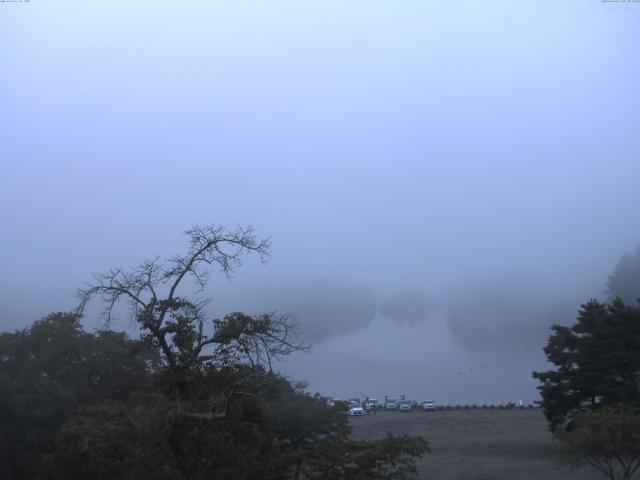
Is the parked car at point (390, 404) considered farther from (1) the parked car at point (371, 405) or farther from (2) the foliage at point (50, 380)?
(2) the foliage at point (50, 380)

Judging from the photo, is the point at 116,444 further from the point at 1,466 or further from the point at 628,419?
the point at 1,466

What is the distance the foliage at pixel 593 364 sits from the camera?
51.7 metres

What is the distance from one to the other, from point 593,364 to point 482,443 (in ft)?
42.4

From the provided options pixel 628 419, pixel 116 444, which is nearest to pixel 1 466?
pixel 116 444

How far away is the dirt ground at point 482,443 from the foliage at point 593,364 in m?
3.79

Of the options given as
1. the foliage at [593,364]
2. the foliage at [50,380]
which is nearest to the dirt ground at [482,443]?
the foliage at [593,364]

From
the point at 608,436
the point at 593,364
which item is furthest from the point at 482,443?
the point at 608,436

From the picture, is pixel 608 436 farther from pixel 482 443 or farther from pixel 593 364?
pixel 482 443

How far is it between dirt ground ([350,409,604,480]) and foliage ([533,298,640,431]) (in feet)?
Answer: 12.4

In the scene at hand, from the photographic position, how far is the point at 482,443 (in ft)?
200

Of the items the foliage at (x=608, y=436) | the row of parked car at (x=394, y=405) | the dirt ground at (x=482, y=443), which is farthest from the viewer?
the row of parked car at (x=394, y=405)

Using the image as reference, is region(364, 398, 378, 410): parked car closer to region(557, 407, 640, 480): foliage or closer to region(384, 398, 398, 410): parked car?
region(384, 398, 398, 410): parked car

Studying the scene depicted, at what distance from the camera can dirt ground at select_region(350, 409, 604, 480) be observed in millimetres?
45781

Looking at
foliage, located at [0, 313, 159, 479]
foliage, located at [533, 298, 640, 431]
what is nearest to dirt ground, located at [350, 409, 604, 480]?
foliage, located at [533, 298, 640, 431]
